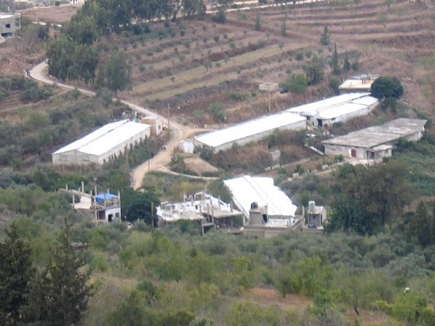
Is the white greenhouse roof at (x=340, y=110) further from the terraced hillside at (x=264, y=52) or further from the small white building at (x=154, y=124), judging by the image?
the small white building at (x=154, y=124)

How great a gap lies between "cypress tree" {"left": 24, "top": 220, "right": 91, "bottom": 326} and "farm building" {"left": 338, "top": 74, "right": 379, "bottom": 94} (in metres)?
31.0

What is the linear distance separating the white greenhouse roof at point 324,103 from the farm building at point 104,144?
701 centimetres

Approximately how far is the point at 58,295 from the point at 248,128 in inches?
934

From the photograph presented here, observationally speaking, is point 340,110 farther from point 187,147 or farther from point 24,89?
point 24,89

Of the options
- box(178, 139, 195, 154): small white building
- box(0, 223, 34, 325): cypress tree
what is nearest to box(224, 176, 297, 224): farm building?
box(178, 139, 195, 154): small white building

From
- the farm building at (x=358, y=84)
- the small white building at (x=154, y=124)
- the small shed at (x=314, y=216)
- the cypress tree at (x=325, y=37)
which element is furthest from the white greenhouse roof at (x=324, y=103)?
the small shed at (x=314, y=216)

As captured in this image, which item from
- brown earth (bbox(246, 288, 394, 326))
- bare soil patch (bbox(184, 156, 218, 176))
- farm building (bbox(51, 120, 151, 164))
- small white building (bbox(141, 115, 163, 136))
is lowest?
bare soil patch (bbox(184, 156, 218, 176))

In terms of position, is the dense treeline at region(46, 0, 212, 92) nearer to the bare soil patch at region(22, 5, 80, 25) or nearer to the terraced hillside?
the terraced hillside

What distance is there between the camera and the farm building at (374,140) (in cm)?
3638

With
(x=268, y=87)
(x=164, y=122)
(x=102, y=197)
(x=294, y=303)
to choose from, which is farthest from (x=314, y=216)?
(x=268, y=87)

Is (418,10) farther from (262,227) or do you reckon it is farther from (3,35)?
(262,227)

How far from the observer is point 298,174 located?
34.0 m

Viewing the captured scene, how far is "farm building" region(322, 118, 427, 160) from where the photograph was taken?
1432 inches

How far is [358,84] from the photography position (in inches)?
1753
